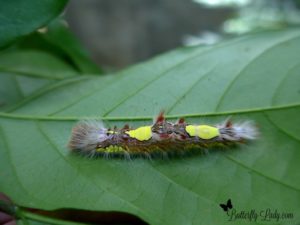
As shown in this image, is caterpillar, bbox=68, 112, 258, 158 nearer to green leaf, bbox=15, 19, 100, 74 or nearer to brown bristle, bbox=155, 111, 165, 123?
brown bristle, bbox=155, 111, 165, 123

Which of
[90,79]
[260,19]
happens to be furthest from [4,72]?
[260,19]

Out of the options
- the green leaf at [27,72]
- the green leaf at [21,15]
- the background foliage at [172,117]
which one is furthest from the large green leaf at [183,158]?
the green leaf at [21,15]

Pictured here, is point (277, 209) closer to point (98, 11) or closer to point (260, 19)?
point (260, 19)

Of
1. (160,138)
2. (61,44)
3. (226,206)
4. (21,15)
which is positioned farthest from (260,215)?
(61,44)

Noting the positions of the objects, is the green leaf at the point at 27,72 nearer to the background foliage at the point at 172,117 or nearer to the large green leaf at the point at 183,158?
the background foliage at the point at 172,117

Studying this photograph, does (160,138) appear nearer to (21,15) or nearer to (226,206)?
(226,206)

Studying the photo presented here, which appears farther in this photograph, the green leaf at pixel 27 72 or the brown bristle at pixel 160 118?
the green leaf at pixel 27 72

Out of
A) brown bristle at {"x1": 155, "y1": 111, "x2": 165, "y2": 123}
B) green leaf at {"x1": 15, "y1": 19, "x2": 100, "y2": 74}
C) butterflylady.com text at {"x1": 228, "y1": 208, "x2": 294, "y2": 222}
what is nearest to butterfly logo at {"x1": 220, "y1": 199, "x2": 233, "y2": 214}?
butterflylady.com text at {"x1": 228, "y1": 208, "x2": 294, "y2": 222}
